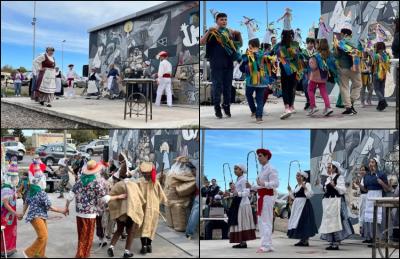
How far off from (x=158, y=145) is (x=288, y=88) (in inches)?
Result: 59.1

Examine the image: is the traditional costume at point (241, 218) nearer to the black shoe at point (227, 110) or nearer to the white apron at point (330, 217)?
the black shoe at point (227, 110)

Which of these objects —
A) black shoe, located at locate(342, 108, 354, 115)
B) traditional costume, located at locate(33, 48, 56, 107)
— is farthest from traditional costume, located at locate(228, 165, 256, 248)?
traditional costume, located at locate(33, 48, 56, 107)

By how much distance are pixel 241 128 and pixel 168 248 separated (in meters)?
1.37

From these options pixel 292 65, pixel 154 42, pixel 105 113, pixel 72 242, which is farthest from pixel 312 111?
pixel 72 242

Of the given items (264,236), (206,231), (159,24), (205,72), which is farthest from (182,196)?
(159,24)

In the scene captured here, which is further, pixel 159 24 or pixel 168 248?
pixel 159 24

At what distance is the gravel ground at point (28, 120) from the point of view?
521cm

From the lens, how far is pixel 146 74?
6898 mm

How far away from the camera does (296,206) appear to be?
5758mm

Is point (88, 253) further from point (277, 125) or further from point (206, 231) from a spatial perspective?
point (277, 125)

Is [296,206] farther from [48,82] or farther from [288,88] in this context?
[48,82]

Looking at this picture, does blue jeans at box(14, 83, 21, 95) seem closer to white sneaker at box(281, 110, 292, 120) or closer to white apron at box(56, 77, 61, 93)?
white apron at box(56, 77, 61, 93)

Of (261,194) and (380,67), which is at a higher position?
(380,67)

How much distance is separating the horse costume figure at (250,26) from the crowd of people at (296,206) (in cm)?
117
